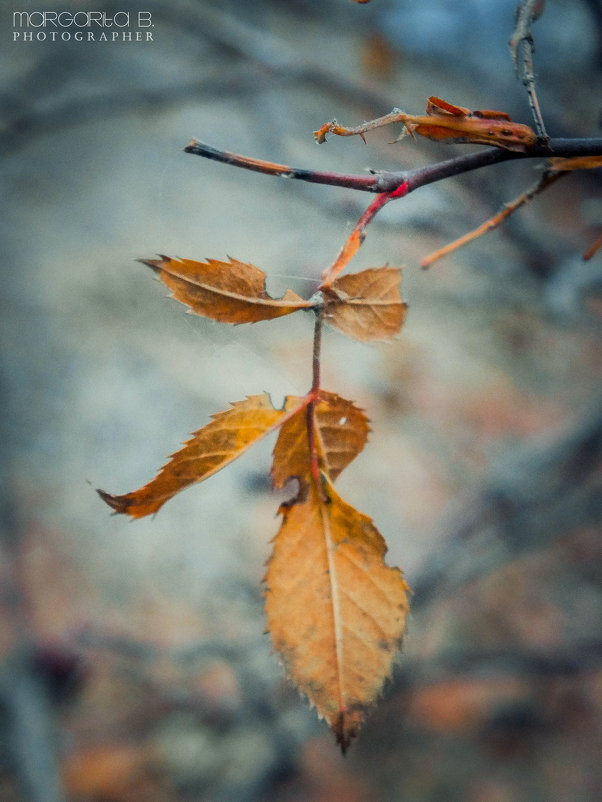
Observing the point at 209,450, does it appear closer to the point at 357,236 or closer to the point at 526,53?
the point at 357,236

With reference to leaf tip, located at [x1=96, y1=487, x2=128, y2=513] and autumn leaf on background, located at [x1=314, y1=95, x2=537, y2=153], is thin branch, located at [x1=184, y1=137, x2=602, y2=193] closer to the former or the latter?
autumn leaf on background, located at [x1=314, y1=95, x2=537, y2=153]

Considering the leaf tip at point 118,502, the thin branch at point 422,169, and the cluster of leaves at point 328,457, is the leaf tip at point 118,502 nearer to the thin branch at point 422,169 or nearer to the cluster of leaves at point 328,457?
the cluster of leaves at point 328,457

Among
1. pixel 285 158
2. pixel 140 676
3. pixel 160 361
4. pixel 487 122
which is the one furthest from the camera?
pixel 160 361

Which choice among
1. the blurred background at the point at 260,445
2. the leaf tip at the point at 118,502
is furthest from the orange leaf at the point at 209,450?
the blurred background at the point at 260,445

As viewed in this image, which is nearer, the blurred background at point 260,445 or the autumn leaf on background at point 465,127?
the autumn leaf on background at point 465,127

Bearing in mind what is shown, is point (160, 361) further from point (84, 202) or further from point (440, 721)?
point (440, 721)

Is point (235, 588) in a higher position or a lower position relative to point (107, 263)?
lower

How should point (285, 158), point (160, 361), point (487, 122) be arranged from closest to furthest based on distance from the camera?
1. point (487, 122)
2. point (285, 158)
3. point (160, 361)

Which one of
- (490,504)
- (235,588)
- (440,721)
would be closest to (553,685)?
(440,721)
